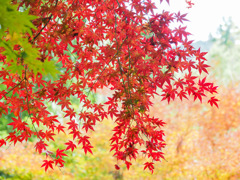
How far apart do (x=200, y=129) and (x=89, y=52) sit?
5082mm

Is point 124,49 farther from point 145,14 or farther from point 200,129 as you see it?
point 200,129

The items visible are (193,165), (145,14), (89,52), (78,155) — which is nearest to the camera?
(145,14)

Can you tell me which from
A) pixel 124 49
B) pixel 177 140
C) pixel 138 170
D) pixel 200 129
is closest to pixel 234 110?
pixel 200 129

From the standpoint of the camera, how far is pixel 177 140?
6215 millimetres

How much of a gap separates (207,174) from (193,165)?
42 cm

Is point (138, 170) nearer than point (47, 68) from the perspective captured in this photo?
No

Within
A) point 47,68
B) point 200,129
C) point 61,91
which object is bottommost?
point 47,68

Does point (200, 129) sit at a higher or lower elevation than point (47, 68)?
higher

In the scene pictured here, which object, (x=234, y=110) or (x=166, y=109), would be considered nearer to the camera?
(x=234, y=110)

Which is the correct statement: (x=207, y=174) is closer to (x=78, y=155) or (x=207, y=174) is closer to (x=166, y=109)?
(x=166, y=109)

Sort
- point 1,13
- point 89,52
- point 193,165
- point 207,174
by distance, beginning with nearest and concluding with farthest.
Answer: point 1,13
point 89,52
point 207,174
point 193,165

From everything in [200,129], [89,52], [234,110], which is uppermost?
[234,110]

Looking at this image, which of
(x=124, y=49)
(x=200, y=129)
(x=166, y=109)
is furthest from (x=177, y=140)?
(x=124, y=49)

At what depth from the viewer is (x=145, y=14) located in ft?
5.66
